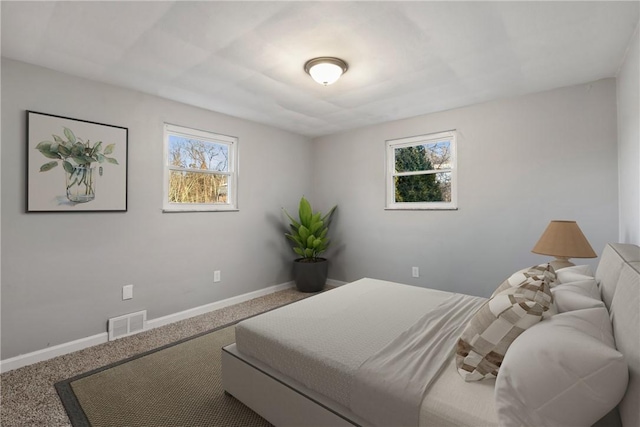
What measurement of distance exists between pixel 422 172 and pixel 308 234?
1757 mm

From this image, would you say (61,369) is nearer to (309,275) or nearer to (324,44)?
(309,275)

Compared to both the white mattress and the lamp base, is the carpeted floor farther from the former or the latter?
the lamp base

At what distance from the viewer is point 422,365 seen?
1.30 meters

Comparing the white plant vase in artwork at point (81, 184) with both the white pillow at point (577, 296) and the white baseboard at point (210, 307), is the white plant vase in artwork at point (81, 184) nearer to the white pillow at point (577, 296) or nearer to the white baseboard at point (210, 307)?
the white baseboard at point (210, 307)

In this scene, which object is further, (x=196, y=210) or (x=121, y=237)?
(x=196, y=210)

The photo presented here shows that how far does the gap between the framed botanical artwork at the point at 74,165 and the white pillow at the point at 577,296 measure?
331 centimetres

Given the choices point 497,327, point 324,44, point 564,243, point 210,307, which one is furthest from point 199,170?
point 564,243

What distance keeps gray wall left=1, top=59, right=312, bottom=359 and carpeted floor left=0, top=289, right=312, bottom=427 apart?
194 millimetres

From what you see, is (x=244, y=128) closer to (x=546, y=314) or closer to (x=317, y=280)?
(x=317, y=280)

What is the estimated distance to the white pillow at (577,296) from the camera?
48.2 inches

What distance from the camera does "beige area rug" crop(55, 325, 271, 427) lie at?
1.71 m

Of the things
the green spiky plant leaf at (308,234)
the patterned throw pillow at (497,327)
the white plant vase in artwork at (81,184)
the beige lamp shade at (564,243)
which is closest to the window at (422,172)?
the green spiky plant leaf at (308,234)

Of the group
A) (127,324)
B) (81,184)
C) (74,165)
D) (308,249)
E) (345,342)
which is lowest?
(127,324)

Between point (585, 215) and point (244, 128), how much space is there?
3.81 metres
